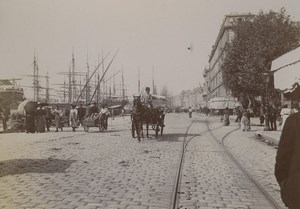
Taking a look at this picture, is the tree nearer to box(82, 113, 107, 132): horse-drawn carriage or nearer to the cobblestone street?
box(82, 113, 107, 132): horse-drawn carriage

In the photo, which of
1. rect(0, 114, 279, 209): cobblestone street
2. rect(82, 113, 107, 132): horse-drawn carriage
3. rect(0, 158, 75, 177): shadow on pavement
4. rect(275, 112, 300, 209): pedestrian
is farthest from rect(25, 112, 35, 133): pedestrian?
rect(275, 112, 300, 209): pedestrian

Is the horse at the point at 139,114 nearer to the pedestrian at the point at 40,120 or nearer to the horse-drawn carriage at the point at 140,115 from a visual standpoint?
the horse-drawn carriage at the point at 140,115

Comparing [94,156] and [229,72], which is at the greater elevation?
[229,72]

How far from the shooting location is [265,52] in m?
37.2

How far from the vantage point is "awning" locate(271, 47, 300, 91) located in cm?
1209

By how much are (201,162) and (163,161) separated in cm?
106

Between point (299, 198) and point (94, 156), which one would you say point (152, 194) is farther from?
point (94, 156)

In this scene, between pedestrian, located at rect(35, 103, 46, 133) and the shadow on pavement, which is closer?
the shadow on pavement

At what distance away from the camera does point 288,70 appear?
12922mm

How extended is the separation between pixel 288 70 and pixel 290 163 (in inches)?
416

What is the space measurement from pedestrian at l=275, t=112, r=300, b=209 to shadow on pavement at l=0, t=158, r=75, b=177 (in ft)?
25.4

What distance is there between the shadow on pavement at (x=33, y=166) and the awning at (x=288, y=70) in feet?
21.8

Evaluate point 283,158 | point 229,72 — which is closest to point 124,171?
point 283,158

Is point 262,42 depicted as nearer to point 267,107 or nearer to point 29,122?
point 267,107
